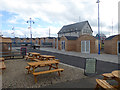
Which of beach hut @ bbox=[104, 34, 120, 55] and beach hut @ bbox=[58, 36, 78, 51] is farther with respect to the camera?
beach hut @ bbox=[58, 36, 78, 51]

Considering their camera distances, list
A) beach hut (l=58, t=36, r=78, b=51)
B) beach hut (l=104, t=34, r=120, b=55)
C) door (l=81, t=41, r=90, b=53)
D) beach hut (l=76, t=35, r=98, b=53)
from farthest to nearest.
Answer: beach hut (l=58, t=36, r=78, b=51), door (l=81, t=41, r=90, b=53), beach hut (l=76, t=35, r=98, b=53), beach hut (l=104, t=34, r=120, b=55)

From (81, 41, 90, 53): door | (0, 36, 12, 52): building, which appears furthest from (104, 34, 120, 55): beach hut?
(0, 36, 12, 52): building

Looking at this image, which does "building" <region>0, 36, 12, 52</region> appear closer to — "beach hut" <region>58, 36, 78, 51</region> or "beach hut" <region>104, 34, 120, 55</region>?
"beach hut" <region>58, 36, 78, 51</region>

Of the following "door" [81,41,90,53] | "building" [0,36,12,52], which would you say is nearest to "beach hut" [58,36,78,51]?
"door" [81,41,90,53]

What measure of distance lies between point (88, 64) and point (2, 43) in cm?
1014

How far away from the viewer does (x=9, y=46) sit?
39.2 ft

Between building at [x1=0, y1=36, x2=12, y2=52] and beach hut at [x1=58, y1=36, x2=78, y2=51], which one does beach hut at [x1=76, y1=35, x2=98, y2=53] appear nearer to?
beach hut at [x1=58, y1=36, x2=78, y2=51]

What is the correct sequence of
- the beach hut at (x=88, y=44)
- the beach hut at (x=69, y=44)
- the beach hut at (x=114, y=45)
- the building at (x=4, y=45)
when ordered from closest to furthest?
the building at (x=4, y=45), the beach hut at (x=114, y=45), the beach hut at (x=88, y=44), the beach hut at (x=69, y=44)

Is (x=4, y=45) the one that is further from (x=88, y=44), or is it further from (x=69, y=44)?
(x=88, y=44)

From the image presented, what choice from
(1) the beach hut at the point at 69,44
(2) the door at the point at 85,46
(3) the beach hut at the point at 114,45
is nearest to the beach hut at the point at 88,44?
(2) the door at the point at 85,46

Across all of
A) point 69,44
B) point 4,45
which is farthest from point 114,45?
point 4,45

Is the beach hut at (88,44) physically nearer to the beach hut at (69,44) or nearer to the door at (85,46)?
the door at (85,46)

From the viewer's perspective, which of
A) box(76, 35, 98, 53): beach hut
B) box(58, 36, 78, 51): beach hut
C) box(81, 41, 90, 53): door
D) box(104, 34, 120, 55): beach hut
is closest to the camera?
box(104, 34, 120, 55): beach hut

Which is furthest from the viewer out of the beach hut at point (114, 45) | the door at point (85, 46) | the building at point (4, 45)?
the door at point (85, 46)
